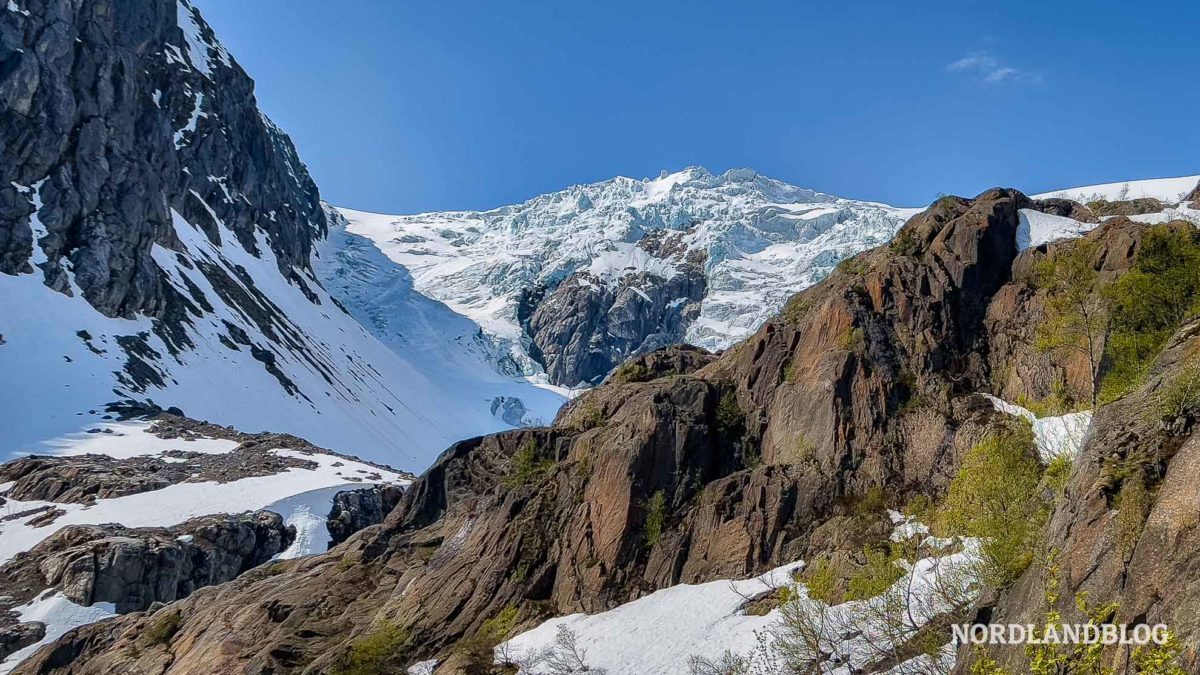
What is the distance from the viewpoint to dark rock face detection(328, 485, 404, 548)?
183 ft

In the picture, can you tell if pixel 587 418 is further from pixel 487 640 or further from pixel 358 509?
pixel 358 509

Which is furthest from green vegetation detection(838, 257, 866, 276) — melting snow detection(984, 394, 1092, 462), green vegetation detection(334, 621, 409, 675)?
green vegetation detection(334, 621, 409, 675)

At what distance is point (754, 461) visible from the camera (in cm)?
2761

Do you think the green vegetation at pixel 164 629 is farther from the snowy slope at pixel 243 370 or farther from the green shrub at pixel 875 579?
the snowy slope at pixel 243 370

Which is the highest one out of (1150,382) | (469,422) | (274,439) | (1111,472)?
(469,422)

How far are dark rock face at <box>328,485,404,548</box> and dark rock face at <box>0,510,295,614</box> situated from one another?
536 cm

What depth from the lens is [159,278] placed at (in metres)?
101

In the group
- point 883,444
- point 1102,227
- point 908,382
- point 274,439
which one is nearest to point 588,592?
point 883,444

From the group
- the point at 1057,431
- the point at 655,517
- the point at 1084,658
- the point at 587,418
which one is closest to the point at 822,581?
the point at 655,517

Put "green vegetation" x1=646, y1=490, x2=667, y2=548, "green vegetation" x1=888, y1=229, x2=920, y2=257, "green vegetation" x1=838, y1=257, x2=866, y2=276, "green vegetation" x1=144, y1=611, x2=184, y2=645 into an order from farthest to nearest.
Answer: "green vegetation" x1=838, y1=257, x2=866, y2=276 < "green vegetation" x1=888, y1=229, x2=920, y2=257 < "green vegetation" x1=144, y1=611, x2=184, y2=645 < "green vegetation" x1=646, y1=490, x2=667, y2=548

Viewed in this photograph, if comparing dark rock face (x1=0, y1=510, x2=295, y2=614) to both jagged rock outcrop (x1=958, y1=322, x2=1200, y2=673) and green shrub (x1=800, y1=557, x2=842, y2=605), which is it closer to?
green shrub (x1=800, y1=557, x2=842, y2=605)

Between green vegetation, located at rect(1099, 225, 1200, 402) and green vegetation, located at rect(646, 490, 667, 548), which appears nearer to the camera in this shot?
green vegetation, located at rect(1099, 225, 1200, 402)

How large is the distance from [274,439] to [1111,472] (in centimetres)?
7533

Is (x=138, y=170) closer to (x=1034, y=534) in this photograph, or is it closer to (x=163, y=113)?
(x=163, y=113)
